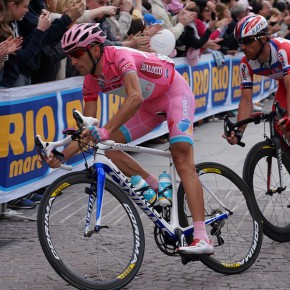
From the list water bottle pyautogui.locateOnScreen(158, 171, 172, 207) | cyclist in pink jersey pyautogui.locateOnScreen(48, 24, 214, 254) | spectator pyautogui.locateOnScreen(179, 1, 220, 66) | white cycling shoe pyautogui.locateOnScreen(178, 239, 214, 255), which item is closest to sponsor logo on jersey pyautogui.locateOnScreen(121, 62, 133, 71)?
cyclist in pink jersey pyautogui.locateOnScreen(48, 24, 214, 254)

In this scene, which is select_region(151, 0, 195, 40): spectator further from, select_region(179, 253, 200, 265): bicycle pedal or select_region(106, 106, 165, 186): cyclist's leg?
select_region(179, 253, 200, 265): bicycle pedal

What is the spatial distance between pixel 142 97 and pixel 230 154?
6.34 meters

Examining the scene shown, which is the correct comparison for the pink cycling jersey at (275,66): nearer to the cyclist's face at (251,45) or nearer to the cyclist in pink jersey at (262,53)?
the cyclist in pink jersey at (262,53)

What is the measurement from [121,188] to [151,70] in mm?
894

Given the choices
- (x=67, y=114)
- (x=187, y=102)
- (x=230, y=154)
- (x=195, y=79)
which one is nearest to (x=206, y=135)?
(x=195, y=79)

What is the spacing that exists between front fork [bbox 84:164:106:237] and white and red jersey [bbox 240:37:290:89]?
2.18 meters

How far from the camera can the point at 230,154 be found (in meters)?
11.8

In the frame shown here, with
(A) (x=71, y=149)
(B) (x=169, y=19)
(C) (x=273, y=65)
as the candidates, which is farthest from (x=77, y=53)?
(B) (x=169, y=19)

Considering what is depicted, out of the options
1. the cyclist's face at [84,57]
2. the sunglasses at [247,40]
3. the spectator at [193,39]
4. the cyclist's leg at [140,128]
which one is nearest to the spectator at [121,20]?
the spectator at [193,39]

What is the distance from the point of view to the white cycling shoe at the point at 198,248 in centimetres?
563

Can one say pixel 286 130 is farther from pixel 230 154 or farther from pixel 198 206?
pixel 230 154

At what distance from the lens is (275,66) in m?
7.02

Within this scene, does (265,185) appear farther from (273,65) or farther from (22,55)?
(22,55)

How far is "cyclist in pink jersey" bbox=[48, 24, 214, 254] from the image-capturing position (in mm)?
5535
